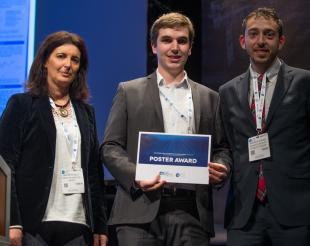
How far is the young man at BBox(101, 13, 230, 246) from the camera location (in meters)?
2.73

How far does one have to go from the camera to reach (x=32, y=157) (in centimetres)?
290

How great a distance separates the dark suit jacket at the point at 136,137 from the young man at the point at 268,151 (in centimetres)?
14

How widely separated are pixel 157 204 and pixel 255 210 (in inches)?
21.4

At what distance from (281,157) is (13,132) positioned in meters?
1.46

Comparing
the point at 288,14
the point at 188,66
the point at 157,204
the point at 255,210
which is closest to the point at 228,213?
the point at 255,210

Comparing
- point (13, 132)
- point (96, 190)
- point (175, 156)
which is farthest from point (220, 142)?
point (13, 132)

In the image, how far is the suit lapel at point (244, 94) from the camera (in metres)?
2.97

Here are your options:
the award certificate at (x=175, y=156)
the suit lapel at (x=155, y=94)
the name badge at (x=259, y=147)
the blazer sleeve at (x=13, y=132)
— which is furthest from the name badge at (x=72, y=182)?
the name badge at (x=259, y=147)

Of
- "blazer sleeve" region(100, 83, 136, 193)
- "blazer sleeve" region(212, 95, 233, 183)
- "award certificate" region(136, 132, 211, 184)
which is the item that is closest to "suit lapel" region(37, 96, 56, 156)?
"blazer sleeve" region(100, 83, 136, 193)

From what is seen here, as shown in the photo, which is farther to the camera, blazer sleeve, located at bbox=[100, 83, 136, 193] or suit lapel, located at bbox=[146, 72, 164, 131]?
suit lapel, located at bbox=[146, 72, 164, 131]

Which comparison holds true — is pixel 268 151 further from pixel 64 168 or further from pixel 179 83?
pixel 64 168

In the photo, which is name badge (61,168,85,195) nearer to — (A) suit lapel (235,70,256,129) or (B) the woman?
(B) the woman

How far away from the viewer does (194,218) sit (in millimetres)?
2762

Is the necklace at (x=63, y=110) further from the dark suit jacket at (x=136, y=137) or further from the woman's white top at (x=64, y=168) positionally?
the dark suit jacket at (x=136, y=137)
